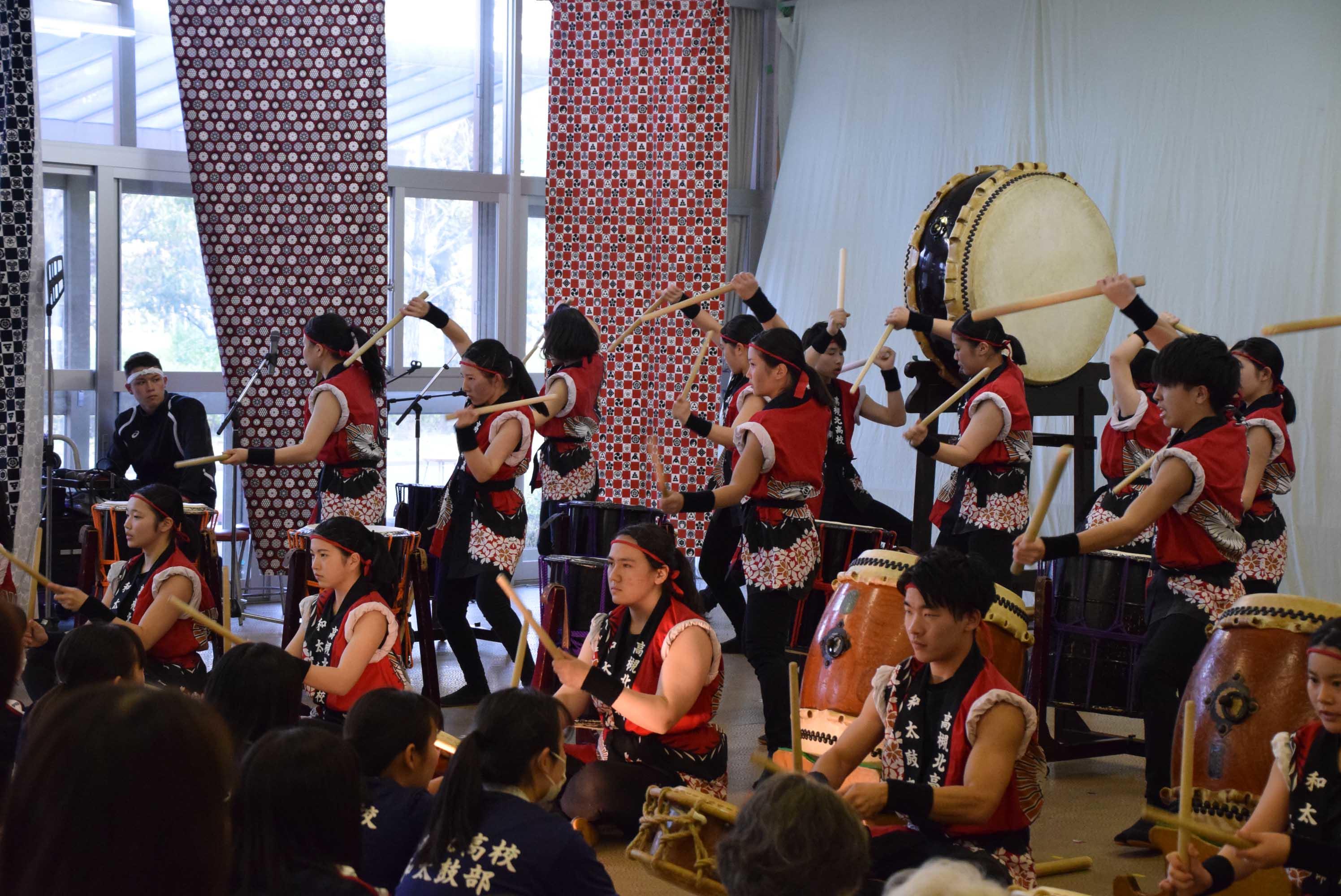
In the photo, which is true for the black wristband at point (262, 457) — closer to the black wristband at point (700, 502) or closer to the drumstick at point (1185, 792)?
the black wristband at point (700, 502)

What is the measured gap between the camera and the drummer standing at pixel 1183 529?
2928 mm

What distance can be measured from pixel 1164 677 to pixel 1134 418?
1427 millimetres

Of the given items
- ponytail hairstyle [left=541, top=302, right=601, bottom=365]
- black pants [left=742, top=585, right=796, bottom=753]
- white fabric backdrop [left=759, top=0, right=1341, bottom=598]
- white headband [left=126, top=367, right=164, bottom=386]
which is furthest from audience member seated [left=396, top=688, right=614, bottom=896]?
white headband [left=126, top=367, right=164, bottom=386]

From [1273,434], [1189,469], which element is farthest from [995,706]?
[1273,434]

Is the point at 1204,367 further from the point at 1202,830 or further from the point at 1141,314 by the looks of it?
the point at 1202,830

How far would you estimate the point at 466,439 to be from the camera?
14.0ft

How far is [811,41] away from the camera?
7.84 metres

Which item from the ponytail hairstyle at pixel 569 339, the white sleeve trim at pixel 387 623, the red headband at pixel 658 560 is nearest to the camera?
the red headband at pixel 658 560

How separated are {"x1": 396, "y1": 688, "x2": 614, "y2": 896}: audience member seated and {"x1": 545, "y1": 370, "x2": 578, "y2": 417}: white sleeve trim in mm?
2945

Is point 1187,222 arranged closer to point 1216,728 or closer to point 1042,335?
point 1042,335

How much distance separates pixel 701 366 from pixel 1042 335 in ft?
7.74

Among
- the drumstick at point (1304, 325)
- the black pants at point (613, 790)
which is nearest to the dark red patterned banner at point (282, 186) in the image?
the black pants at point (613, 790)

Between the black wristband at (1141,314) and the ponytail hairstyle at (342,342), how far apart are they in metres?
2.48

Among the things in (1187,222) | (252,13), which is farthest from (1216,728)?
(252,13)
